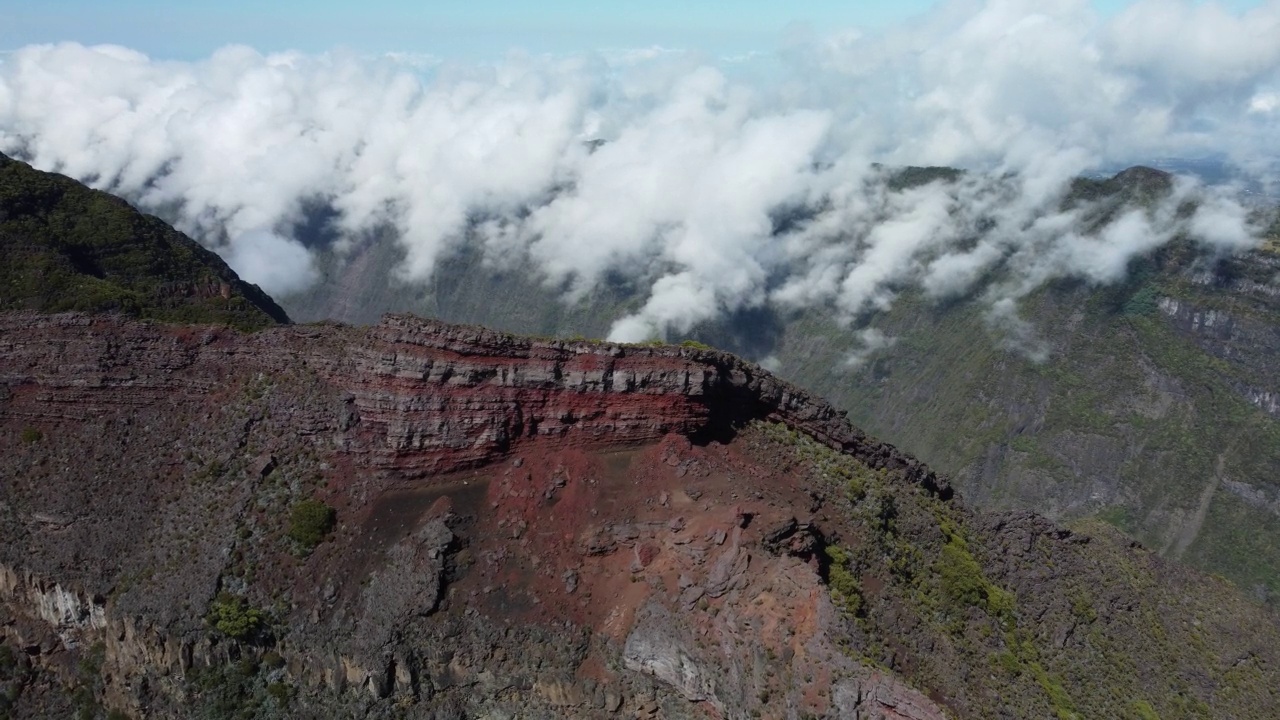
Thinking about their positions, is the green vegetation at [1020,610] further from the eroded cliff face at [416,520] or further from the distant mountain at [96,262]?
→ the distant mountain at [96,262]

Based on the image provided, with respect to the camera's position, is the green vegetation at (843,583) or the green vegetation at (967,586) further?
the green vegetation at (967,586)

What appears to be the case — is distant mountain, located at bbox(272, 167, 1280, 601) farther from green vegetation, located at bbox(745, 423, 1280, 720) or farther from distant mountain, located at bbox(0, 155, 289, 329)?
distant mountain, located at bbox(0, 155, 289, 329)

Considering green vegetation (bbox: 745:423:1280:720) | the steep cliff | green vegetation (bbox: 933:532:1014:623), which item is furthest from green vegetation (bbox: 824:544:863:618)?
green vegetation (bbox: 933:532:1014:623)

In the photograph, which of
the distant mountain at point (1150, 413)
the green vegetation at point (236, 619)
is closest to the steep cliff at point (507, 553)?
the green vegetation at point (236, 619)

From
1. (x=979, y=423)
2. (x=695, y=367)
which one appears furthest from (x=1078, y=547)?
(x=979, y=423)

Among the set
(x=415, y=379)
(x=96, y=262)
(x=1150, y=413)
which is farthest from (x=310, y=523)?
(x=1150, y=413)

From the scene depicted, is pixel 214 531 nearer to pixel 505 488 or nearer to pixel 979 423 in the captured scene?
pixel 505 488

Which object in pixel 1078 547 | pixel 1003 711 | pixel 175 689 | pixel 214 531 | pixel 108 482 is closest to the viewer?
pixel 1003 711
